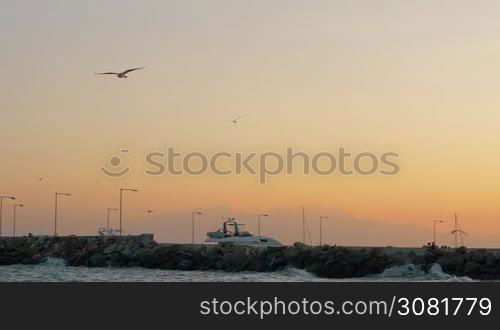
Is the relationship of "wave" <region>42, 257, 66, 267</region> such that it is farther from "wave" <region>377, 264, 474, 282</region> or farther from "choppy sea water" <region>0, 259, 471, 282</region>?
"wave" <region>377, 264, 474, 282</region>

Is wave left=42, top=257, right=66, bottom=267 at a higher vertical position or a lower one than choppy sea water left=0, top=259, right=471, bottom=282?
higher

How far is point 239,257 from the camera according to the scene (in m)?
90.1

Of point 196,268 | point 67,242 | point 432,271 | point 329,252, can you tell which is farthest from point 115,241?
point 432,271

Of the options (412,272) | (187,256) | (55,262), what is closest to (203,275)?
(187,256)

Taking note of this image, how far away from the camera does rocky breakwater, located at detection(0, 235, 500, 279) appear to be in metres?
84.1

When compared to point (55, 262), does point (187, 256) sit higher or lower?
higher

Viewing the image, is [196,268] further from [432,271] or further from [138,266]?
[432,271]

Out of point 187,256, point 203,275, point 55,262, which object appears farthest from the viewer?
point 55,262

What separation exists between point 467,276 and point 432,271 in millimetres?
2720

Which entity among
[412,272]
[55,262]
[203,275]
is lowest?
[203,275]

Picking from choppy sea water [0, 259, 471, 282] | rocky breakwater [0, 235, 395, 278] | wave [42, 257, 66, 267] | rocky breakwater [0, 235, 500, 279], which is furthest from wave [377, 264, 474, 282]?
wave [42, 257, 66, 267]

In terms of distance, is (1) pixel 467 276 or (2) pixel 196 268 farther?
(2) pixel 196 268

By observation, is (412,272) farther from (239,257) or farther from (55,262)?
(55,262)

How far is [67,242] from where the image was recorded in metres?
107
